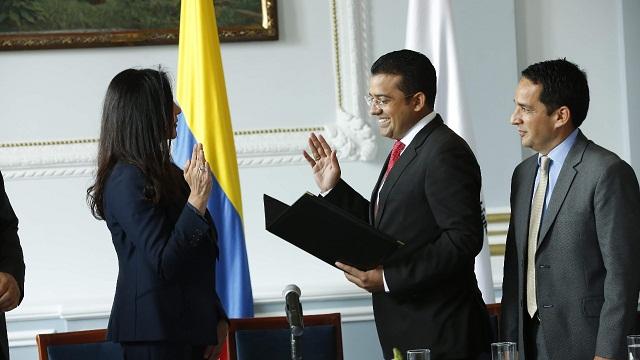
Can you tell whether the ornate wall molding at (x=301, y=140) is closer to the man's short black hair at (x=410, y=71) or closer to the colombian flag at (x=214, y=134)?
the colombian flag at (x=214, y=134)

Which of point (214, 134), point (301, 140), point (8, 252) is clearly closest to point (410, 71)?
point (8, 252)

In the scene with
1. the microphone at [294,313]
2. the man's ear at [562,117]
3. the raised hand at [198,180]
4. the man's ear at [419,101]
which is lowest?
the microphone at [294,313]

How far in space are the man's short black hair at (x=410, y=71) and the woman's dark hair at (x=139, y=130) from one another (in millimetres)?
731

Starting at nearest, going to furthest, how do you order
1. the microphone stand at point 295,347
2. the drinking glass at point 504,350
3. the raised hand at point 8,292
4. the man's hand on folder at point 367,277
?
the drinking glass at point 504,350 < the microphone stand at point 295,347 < the raised hand at point 8,292 < the man's hand on folder at point 367,277

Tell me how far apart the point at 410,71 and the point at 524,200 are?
1.85ft

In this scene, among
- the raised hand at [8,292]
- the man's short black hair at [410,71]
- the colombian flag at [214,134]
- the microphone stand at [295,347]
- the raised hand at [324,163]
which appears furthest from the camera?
the colombian flag at [214,134]

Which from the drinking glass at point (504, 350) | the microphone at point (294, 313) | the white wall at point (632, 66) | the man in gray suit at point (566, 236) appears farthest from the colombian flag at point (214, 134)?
the drinking glass at point (504, 350)

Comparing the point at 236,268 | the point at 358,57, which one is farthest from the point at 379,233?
the point at 358,57

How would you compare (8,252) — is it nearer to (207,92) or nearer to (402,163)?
(402,163)

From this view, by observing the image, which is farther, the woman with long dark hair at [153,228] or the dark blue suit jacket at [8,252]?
the woman with long dark hair at [153,228]

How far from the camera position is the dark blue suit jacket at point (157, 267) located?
2895 mm

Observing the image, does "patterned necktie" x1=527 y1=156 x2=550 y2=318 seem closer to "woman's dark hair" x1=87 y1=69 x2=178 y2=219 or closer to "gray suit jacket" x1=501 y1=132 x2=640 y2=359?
"gray suit jacket" x1=501 y1=132 x2=640 y2=359

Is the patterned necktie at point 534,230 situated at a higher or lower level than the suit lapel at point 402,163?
lower

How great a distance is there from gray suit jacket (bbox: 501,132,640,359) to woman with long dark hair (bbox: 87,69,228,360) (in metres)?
1.03
